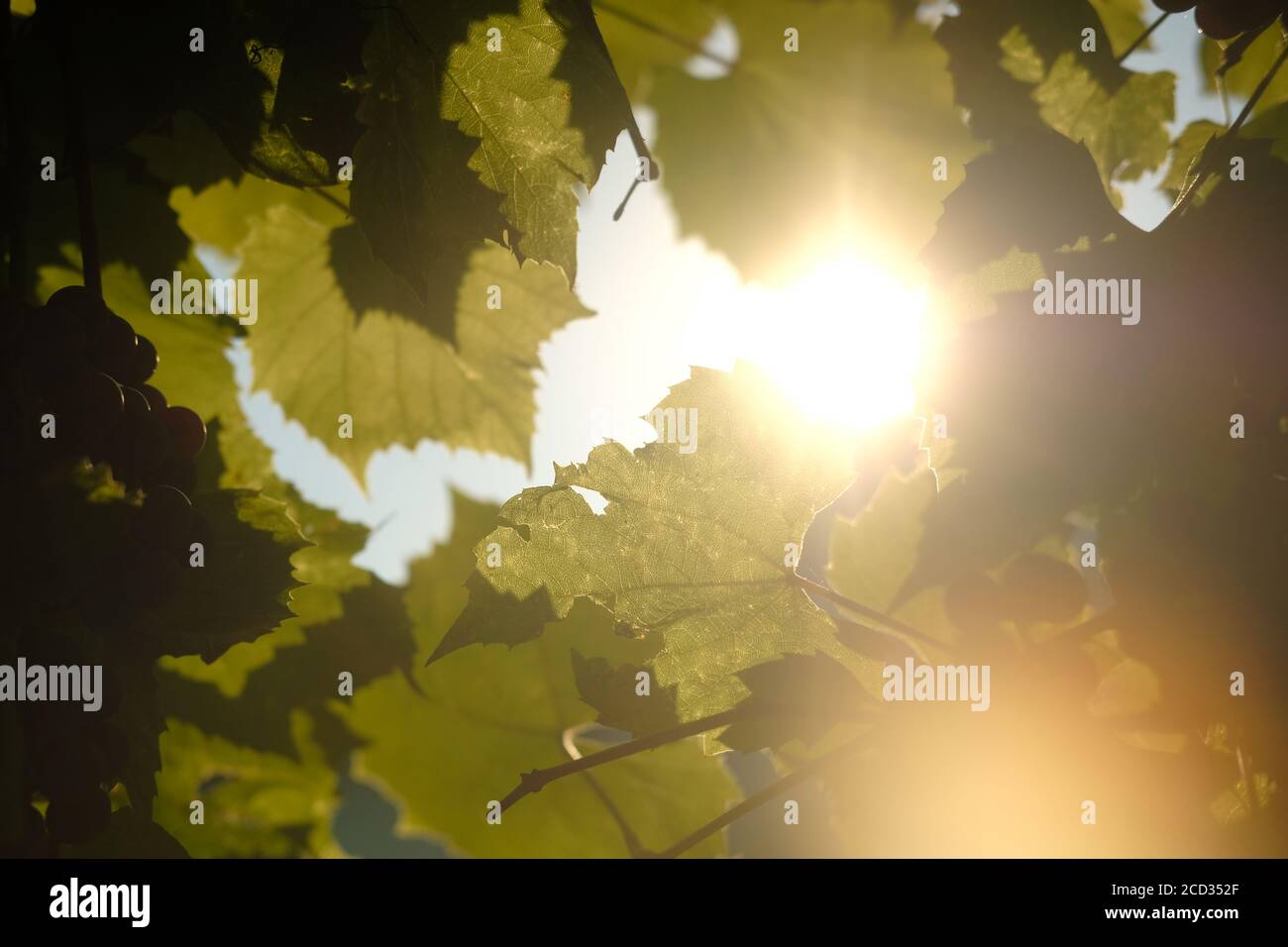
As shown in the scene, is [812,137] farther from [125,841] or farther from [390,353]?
[125,841]

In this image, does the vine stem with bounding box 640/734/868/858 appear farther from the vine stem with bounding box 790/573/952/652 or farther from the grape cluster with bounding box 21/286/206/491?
the grape cluster with bounding box 21/286/206/491

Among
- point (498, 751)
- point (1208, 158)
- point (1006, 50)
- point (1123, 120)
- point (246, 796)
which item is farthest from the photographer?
point (498, 751)

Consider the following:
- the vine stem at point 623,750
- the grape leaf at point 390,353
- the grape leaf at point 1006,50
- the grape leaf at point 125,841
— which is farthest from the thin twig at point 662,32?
the grape leaf at point 125,841

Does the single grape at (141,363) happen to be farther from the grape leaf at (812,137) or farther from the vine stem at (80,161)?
the grape leaf at (812,137)

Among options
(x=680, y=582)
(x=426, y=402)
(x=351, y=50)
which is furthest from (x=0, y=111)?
(x=680, y=582)

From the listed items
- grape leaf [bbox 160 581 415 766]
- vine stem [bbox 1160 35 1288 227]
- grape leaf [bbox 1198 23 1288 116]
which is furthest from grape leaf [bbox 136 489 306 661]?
grape leaf [bbox 1198 23 1288 116]

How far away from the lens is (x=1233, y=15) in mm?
1006

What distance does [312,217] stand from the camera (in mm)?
1680

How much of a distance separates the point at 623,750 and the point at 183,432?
63 cm

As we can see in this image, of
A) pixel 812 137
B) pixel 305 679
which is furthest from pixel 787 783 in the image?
pixel 812 137

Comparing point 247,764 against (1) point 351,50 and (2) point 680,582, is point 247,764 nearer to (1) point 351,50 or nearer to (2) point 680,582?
(2) point 680,582

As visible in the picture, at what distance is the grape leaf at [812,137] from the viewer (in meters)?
1.67

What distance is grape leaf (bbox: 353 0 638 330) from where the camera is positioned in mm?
934
